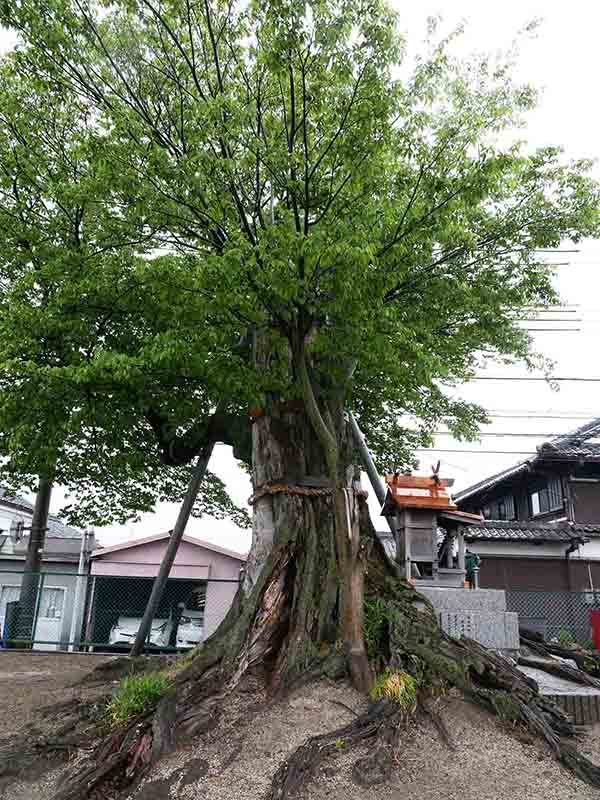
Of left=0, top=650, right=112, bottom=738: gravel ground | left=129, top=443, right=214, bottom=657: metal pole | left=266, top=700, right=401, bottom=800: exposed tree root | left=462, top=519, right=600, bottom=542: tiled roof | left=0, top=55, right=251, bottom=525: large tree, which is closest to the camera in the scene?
left=266, top=700, right=401, bottom=800: exposed tree root

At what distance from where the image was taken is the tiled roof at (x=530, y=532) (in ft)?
63.6

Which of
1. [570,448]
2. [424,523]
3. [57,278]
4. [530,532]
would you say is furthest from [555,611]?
[57,278]

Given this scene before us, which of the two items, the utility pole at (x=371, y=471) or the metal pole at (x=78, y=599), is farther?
the metal pole at (x=78, y=599)

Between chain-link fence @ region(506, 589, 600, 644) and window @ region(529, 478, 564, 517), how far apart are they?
446cm

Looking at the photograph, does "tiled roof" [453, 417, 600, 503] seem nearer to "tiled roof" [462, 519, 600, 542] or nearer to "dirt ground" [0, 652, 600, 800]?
"tiled roof" [462, 519, 600, 542]

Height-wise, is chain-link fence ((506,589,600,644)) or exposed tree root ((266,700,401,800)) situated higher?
chain-link fence ((506,589,600,644))

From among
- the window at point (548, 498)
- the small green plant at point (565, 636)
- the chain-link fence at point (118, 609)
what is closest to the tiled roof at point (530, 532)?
the window at point (548, 498)

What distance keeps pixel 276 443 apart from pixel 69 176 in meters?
5.07

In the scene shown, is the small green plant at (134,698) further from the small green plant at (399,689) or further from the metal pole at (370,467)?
the metal pole at (370,467)

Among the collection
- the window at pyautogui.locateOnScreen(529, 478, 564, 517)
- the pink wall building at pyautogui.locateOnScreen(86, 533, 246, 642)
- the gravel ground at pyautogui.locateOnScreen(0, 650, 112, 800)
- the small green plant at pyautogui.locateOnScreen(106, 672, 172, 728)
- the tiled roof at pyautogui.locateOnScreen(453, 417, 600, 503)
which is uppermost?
the tiled roof at pyautogui.locateOnScreen(453, 417, 600, 503)

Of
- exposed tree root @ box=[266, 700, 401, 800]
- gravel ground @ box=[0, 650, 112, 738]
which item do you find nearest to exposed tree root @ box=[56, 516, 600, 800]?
exposed tree root @ box=[266, 700, 401, 800]

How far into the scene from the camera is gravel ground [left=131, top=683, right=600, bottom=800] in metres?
4.46

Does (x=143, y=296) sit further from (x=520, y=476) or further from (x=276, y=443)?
(x=520, y=476)

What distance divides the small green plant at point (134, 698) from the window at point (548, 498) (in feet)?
62.9
